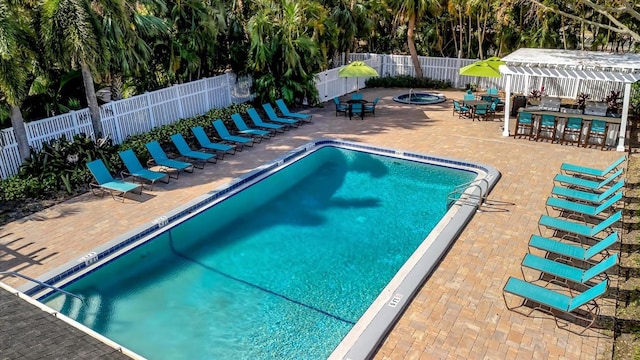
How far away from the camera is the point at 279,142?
18.2 meters

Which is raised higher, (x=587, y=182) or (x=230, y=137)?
(x=230, y=137)

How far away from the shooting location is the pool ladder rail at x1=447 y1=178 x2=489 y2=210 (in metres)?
12.4

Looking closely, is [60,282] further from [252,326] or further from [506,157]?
[506,157]

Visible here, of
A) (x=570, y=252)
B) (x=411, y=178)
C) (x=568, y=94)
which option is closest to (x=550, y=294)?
(x=570, y=252)

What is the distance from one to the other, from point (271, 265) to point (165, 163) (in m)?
6.03

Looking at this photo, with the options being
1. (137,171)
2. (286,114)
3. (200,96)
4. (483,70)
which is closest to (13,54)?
(137,171)

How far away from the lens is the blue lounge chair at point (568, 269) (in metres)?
8.13

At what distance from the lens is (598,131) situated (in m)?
16.6

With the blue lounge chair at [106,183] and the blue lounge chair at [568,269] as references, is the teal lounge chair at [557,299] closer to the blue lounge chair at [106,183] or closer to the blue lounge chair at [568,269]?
the blue lounge chair at [568,269]

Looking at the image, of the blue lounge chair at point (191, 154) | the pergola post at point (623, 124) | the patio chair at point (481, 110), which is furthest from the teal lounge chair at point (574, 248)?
the patio chair at point (481, 110)

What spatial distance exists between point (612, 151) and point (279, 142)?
38.4 ft

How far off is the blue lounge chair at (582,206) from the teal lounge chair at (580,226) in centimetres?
41

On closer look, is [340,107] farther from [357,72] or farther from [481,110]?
[481,110]

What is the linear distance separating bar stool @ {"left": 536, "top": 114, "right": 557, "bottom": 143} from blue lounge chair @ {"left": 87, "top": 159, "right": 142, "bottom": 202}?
14005mm
